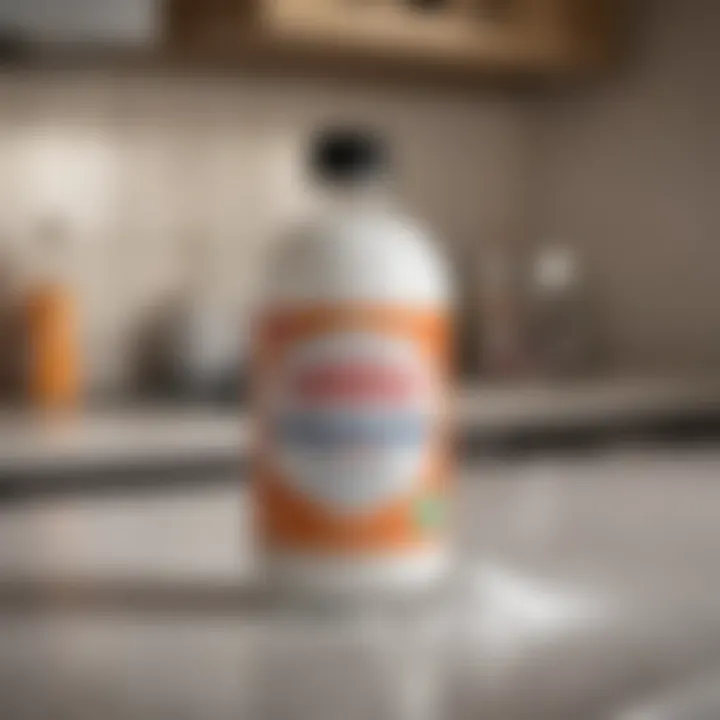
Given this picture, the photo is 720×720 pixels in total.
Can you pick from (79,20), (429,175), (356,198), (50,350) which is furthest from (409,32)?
(356,198)

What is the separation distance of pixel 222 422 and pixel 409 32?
75 centimetres

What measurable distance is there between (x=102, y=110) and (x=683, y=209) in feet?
3.22

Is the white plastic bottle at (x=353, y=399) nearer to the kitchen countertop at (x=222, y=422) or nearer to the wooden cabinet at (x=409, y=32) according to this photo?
the kitchen countertop at (x=222, y=422)

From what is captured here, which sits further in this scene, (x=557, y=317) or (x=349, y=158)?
(x=557, y=317)

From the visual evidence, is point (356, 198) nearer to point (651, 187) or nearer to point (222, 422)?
point (222, 422)

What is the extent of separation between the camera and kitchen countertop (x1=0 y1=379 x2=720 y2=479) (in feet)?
4.62

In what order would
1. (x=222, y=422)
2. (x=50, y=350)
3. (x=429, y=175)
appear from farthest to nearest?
(x=429, y=175)
(x=50, y=350)
(x=222, y=422)

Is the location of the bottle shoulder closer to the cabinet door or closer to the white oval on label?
the white oval on label

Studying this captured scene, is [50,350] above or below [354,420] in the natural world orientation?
above

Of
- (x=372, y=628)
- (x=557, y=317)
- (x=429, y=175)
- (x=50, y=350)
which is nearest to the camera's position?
(x=372, y=628)

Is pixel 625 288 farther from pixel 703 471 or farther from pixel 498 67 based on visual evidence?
pixel 703 471

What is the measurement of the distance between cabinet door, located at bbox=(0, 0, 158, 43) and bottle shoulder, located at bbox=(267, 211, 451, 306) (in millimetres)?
1022

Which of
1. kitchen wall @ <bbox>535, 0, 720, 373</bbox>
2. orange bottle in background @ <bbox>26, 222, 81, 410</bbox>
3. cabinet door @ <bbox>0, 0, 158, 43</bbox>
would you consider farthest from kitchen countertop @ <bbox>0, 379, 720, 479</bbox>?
cabinet door @ <bbox>0, 0, 158, 43</bbox>

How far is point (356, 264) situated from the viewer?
716mm
